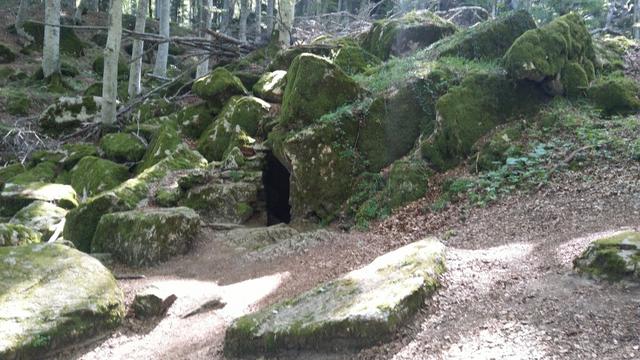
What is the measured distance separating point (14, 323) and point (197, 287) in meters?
2.87

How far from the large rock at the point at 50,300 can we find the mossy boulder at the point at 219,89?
358 inches

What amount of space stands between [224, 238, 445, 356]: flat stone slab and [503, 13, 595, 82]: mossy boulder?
602 centimetres

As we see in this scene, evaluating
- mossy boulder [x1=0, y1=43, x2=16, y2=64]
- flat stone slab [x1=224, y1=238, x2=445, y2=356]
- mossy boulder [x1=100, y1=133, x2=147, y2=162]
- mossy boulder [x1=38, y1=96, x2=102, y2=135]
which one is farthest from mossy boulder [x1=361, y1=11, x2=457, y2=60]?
mossy boulder [x1=0, y1=43, x2=16, y2=64]

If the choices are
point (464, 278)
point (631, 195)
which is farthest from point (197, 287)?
point (631, 195)

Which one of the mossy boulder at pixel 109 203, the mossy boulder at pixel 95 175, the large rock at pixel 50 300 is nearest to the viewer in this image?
the large rock at pixel 50 300

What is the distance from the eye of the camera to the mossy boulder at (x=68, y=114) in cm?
1762

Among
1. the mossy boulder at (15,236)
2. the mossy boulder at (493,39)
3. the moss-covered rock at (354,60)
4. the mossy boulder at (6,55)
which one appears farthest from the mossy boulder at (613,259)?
the mossy boulder at (6,55)

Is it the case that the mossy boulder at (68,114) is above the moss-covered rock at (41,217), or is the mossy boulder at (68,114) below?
above

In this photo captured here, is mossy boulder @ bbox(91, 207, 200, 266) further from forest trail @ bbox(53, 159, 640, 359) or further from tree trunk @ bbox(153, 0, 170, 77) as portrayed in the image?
tree trunk @ bbox(153, 0, 170, 77)

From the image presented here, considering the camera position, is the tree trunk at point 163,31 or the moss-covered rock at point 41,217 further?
the tree trunk at point 163,31

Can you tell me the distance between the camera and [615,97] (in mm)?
10805

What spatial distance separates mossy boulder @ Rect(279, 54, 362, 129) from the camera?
11.6m

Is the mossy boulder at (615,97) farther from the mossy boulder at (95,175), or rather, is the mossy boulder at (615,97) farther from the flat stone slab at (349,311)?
the mossy boulder at (95,175)

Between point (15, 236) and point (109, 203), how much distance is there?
2246mm
